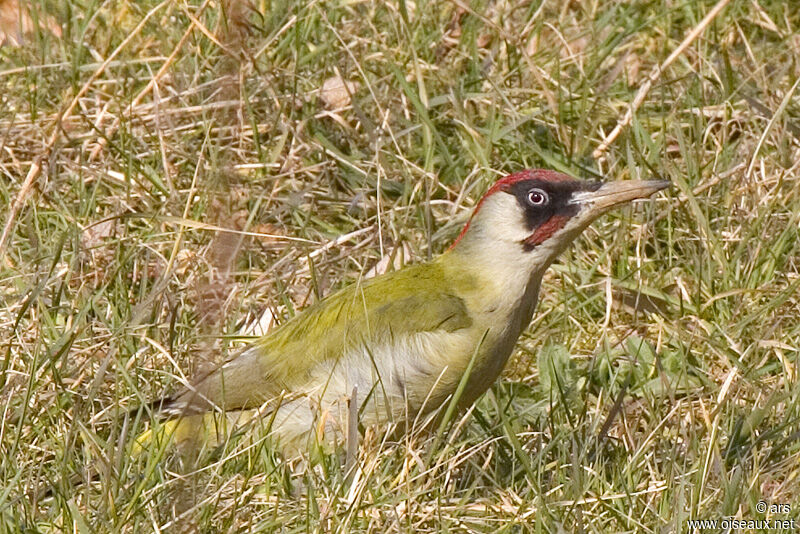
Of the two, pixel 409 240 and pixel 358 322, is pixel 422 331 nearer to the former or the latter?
pixel 358 322

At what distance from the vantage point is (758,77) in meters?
4.86

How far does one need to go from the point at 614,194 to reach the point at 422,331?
59 centimetres

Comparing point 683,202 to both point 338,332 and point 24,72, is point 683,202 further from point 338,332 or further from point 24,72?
point 24,72

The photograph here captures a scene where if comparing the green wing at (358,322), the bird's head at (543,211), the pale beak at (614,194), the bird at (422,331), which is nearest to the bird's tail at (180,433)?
→ the bird at (422,331)

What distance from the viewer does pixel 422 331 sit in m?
3.54

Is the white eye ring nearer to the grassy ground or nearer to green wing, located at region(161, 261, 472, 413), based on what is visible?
green wing, located at region(161, 261, 472, 413)

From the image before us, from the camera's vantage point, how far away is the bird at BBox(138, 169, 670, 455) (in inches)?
136

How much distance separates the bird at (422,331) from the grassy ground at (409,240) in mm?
136

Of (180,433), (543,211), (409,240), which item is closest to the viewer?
(180,433)

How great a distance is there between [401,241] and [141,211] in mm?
830

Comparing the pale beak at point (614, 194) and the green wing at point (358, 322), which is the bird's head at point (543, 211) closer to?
the pale beak at point (614, 194)

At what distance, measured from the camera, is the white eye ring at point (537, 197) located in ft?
12.1

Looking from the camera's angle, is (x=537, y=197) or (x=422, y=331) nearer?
Result: (x=422, y=331)

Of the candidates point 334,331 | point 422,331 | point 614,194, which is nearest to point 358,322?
point 334,331
